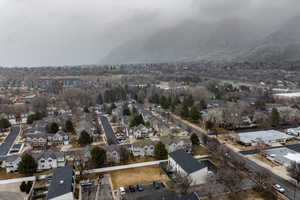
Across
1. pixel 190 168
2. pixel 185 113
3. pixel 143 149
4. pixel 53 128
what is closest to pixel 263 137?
pixel 185 113

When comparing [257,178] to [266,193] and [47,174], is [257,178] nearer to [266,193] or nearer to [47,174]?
[266,193]

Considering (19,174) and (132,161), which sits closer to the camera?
(19,174)

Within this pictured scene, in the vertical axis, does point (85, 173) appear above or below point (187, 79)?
below

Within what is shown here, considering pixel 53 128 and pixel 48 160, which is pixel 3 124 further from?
pixel 48 160

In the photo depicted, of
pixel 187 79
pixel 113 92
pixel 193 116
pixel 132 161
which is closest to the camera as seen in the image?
pixel 132 161

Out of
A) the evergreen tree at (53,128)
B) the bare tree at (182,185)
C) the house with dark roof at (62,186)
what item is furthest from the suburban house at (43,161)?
the bare tree at (182,185)

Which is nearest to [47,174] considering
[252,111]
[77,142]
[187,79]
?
[77,142]

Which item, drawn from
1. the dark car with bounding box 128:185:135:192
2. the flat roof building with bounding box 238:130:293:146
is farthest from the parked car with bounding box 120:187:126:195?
the flat roof building with bounding box 238:130:293:146

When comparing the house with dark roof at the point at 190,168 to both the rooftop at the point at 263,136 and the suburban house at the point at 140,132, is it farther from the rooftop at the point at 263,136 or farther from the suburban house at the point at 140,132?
the suburban house at the point at 140,132

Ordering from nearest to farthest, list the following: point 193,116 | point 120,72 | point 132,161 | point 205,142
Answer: point 132,161 < point 205,142 < point 193,116 < point 120,72
